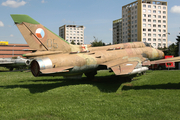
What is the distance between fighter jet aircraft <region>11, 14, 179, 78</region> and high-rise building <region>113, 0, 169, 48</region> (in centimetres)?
7810

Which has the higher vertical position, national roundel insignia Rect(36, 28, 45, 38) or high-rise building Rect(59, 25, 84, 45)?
high-rise building Rect(59, 25, 84, 45)

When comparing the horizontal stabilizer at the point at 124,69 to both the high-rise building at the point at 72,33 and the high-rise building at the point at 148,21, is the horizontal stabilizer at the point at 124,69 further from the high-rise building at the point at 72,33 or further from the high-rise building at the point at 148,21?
the high-rise building at the point at 72,33

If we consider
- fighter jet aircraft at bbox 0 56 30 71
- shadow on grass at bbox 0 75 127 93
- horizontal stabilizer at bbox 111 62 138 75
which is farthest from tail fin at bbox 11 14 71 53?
fighter jet aircraft at bbox 0 56 30 71

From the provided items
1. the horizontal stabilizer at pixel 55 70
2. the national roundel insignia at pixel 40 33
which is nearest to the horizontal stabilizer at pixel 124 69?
the horizontal stabilizer at pixel 55 70

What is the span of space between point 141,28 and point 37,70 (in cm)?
8407

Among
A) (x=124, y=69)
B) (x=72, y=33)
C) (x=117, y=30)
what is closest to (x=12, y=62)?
(x=124, y=69)

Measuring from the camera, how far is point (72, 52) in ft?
44.5

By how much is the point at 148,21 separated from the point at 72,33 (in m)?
77.2

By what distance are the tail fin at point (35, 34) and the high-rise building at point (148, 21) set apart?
264 ft

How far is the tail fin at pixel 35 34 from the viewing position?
13.1m

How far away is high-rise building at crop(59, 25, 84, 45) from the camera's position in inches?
5773

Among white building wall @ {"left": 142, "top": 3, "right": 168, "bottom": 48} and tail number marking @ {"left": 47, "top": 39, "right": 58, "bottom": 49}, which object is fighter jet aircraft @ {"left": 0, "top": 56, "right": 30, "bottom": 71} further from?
white building wall @ {"left": 142, "top": 3, "right": 168, "bottom": 48}

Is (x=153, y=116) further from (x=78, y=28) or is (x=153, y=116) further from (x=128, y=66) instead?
(x=78, y=28)

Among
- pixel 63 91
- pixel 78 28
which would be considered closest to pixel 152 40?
pixel 78 28
